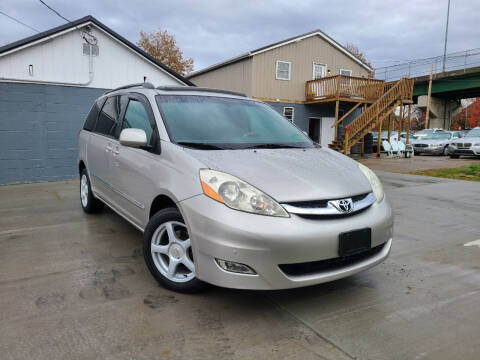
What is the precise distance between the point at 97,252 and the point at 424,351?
3040 millimetres

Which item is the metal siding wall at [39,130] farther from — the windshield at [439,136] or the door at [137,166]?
the windshield at [439,136]

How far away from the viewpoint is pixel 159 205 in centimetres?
305

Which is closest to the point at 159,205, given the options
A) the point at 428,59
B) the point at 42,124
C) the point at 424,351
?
the point at 424,351

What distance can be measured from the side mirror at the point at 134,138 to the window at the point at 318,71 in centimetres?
1868

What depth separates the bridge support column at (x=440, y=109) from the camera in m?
32.4

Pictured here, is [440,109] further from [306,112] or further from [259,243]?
[259,243]

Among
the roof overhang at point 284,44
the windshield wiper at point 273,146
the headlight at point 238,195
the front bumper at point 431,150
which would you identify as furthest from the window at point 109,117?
the front bumper at point 431,150

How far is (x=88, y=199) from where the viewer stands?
5234mm

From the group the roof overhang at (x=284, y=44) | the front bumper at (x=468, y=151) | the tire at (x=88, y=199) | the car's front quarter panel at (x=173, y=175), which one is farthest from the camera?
the roof overhang at (x=284, y=44)

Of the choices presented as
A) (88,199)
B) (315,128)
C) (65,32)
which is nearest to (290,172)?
(88,199)

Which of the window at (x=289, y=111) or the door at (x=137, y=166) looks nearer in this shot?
the door at (x=137, y=166)

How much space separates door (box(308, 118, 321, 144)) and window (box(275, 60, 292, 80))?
112 inches

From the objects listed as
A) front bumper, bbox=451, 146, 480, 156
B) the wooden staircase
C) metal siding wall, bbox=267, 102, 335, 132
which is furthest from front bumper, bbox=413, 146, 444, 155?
metal siding wall, bbox=267, 102, 335, 132

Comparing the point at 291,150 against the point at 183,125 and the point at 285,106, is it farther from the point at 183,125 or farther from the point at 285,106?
the point at 285,106
